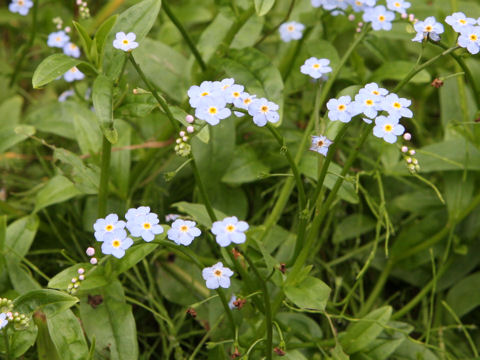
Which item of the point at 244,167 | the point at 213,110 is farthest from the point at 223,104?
the point at 244,167

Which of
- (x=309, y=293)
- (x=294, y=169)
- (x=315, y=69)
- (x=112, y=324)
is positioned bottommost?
(x=112, y=324)

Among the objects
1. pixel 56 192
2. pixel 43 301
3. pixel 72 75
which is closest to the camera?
pixel 43 301

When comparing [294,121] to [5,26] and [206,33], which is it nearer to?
[206,33]

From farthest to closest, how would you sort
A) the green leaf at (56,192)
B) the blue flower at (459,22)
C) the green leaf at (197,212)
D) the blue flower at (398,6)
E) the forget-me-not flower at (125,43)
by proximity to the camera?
the green leaf at (56,192), the blue flower at (398,6), the green leaf at (197,212), the blue flower at (459,22), the forget-me-not flower at (125,43)

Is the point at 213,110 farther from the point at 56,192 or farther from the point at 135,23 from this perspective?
the point at 56,192

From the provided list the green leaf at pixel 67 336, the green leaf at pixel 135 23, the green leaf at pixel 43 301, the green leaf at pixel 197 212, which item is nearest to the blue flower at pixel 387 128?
the green leaf at pixel 197 212

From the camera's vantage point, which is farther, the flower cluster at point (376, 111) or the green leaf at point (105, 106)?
the green leaf at point (105, 106)

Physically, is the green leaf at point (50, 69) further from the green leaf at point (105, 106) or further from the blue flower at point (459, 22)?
the blue flower at point (459, 22)

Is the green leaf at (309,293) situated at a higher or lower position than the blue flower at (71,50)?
lower
